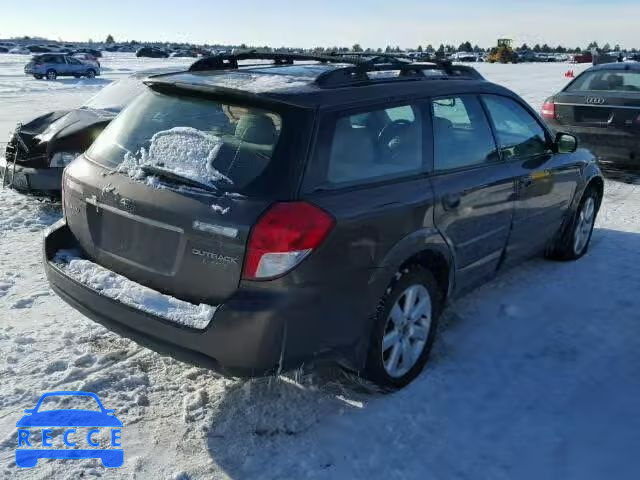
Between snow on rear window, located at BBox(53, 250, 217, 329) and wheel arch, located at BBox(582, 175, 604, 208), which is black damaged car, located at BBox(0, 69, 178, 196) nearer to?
snow on rear window, located at BBox(53, 250, 217, 329)

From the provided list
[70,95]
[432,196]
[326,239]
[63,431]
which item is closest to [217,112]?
[326,239]

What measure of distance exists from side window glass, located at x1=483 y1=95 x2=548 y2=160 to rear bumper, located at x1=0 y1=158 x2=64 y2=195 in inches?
169

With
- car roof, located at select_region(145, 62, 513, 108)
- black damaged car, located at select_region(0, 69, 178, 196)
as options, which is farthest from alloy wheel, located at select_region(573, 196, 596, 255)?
black damaged car, located at select_region(0, 69, 178, 196)

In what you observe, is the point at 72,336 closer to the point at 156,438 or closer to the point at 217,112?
the point at 156,438

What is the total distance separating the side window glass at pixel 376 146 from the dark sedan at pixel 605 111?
5.85 m

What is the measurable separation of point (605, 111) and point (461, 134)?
18.1ft

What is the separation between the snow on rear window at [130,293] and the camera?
2.88 metres

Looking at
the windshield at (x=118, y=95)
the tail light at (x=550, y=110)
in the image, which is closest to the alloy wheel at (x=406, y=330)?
the windshield at (x=118, y=95)

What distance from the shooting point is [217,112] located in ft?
10.6

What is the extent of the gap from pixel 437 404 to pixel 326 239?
3.85 feet

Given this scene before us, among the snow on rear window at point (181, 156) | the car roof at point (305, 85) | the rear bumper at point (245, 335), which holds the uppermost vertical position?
the car roof at point (305, 85)

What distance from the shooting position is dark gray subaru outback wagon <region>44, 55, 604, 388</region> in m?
2.83

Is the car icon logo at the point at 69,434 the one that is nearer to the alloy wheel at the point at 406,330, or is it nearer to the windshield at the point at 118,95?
the alloy wheel at the point at 406,330

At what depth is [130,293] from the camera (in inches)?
122
